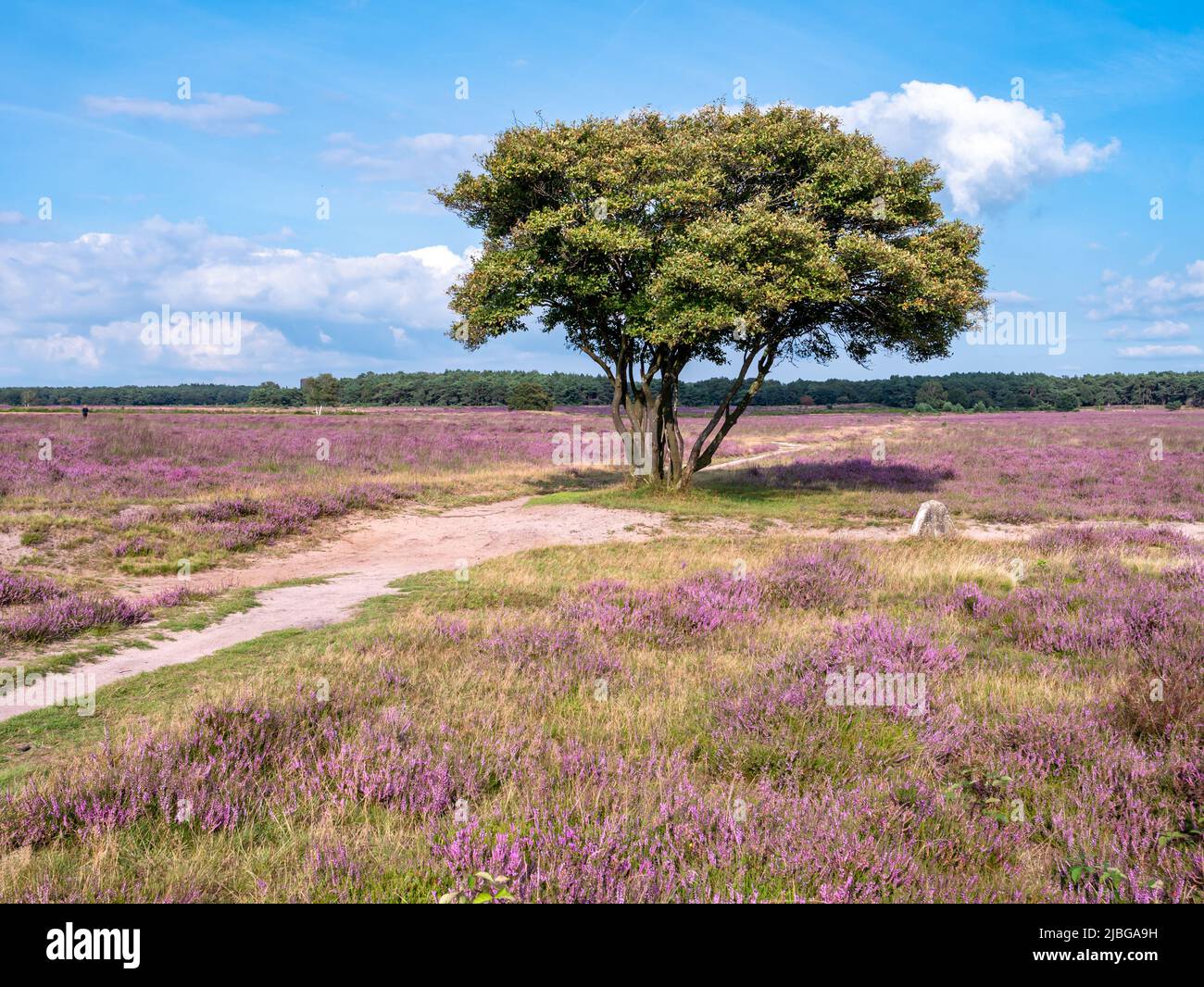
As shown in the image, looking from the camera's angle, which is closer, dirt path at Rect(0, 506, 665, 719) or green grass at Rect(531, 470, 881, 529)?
dirt path at Rect(0, 506, 665, 719)

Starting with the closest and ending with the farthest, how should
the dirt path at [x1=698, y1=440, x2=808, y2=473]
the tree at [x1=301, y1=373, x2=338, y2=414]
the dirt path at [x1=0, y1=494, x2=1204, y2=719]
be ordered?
the dirt path at [x1=0, y1=494, x2=1204, y2=719], the dirt path at [x1=698, y1=440, x2=808, y2=473], the tree at [x1=301, y1=373, x2=338, y2=414]

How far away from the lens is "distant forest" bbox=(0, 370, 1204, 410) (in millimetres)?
126938

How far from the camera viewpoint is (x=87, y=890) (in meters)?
3.31

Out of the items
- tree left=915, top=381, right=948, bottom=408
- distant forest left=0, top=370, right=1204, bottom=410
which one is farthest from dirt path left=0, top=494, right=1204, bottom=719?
tree left=915, top=381, right=948, bottom=408

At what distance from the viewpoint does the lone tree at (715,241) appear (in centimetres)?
2006

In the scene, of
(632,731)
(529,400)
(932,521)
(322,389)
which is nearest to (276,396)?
(322,389)

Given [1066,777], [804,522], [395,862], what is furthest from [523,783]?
[804,522]

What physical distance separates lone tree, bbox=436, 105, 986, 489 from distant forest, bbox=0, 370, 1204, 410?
310 feet

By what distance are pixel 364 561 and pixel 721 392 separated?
5223 inches

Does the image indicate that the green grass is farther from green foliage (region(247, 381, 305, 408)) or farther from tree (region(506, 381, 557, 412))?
green foliage (region(247, 381, 305, 408))

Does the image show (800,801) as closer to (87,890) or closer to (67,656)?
(87,890)

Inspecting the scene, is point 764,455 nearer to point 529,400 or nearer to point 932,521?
point 932,521

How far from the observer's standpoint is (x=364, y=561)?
15.9m
